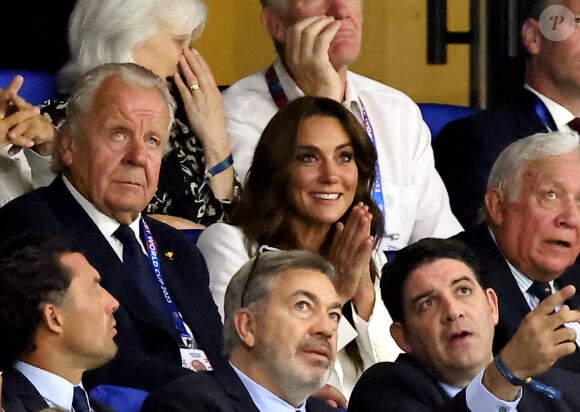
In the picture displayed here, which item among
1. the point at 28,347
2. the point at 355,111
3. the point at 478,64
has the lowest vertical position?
the point at 478,64

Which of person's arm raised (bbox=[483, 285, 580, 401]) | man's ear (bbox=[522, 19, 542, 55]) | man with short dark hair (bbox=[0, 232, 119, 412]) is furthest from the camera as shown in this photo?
man's ear (bbox=[522, 19, 542, 55])

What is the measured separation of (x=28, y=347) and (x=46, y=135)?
0.99 meters

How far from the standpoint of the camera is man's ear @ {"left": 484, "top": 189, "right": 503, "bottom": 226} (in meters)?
4.32

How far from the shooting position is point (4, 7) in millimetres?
5629

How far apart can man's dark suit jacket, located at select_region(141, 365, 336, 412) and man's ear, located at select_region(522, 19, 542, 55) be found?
2.19 meters

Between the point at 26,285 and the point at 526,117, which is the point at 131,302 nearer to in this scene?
the point at 26,285

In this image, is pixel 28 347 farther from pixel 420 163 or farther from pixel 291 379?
pixel 420 163

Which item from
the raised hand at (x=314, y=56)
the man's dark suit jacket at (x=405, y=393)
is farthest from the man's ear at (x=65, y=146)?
the raised hand at (x=314, y=56)

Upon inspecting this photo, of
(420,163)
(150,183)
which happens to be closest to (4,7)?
(420,163)

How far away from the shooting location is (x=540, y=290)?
425cm

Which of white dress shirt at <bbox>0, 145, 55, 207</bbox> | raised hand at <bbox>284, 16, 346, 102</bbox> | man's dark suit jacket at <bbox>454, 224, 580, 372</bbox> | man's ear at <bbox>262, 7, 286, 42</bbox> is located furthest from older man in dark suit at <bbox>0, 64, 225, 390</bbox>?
man's ear at <bbox>262, 7, 286, 42</bbox>

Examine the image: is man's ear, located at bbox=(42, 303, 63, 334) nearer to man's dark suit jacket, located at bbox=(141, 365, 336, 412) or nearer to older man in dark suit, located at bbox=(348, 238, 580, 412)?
man's dark suit jacket, located at bbox=(141, 365, 336, 412)

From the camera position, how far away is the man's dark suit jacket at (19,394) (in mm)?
3115

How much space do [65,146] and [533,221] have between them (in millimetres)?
1186
